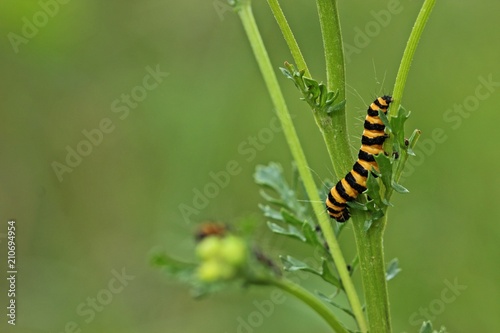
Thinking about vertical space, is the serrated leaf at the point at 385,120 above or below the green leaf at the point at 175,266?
above

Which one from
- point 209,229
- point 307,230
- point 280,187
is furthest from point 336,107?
point 209,229

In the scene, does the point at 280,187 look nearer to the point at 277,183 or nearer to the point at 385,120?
the point at 277,183

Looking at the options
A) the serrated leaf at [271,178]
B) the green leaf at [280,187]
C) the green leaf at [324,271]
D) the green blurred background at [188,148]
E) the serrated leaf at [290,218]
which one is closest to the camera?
the green leaf at [324,271]

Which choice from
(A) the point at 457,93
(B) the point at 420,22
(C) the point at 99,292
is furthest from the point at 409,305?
(B) the point at 420,22

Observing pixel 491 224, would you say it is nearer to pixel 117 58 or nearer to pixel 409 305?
pixel 409 305

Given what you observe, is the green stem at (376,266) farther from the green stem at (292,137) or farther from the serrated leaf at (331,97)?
the serrated leaf at (331,97)

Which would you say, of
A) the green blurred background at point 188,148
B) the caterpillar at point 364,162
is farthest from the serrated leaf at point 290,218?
the green blurred background at point 188,148

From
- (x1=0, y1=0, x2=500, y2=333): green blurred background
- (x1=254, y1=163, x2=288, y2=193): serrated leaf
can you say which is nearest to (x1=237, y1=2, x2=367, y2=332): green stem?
(x1=254, y1=163, x2=288, y2=193): serrated leaf
